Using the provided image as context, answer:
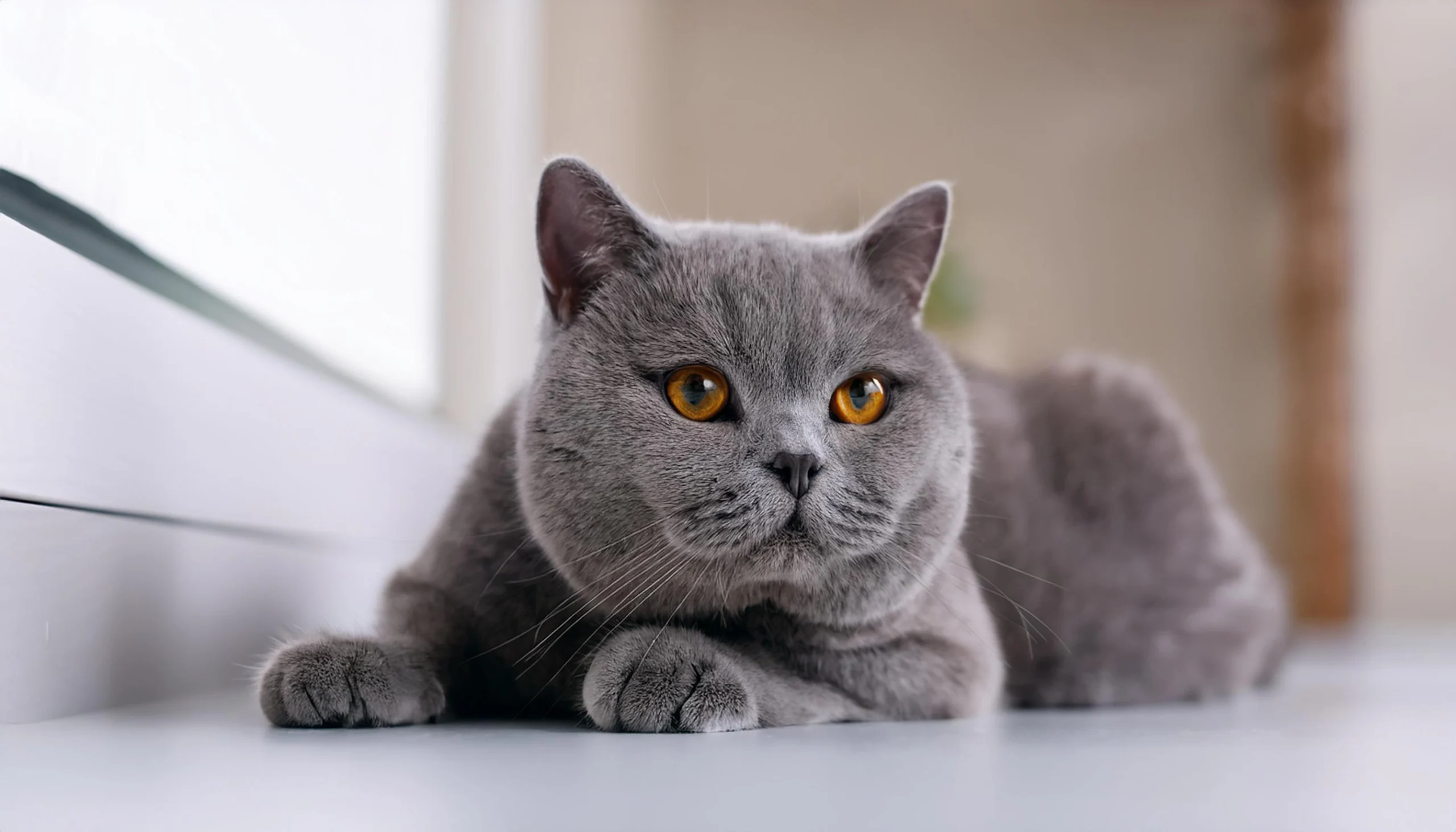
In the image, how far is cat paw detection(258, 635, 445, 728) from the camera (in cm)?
88

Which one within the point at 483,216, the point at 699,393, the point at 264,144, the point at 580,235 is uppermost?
the point at 483,216

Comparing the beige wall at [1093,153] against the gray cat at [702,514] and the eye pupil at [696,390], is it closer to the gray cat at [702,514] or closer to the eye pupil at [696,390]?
the gray cat at [702,514]

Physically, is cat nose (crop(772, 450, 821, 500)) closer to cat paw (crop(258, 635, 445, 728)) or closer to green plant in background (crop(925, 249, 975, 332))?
cat paw (crop(258, 635, 445, 728))

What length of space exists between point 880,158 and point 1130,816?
425 cm

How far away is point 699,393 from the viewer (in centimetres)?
92

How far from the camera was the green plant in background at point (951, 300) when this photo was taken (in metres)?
3.98

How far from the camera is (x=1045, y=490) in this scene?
1.41 metres

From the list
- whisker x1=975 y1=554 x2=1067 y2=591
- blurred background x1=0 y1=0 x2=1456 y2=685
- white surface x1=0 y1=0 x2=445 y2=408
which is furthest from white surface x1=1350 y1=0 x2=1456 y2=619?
white surface x1=0 y1=0 x2=445 y2=408

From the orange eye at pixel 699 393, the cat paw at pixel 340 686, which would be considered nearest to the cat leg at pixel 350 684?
the cat paw at pixel 340 686

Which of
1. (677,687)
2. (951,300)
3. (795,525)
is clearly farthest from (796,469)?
(951,300)

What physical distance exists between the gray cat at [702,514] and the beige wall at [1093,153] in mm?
3741

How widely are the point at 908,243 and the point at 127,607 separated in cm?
79

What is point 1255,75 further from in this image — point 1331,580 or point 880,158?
point 1331,580

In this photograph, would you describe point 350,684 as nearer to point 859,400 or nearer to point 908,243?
point 859,400
